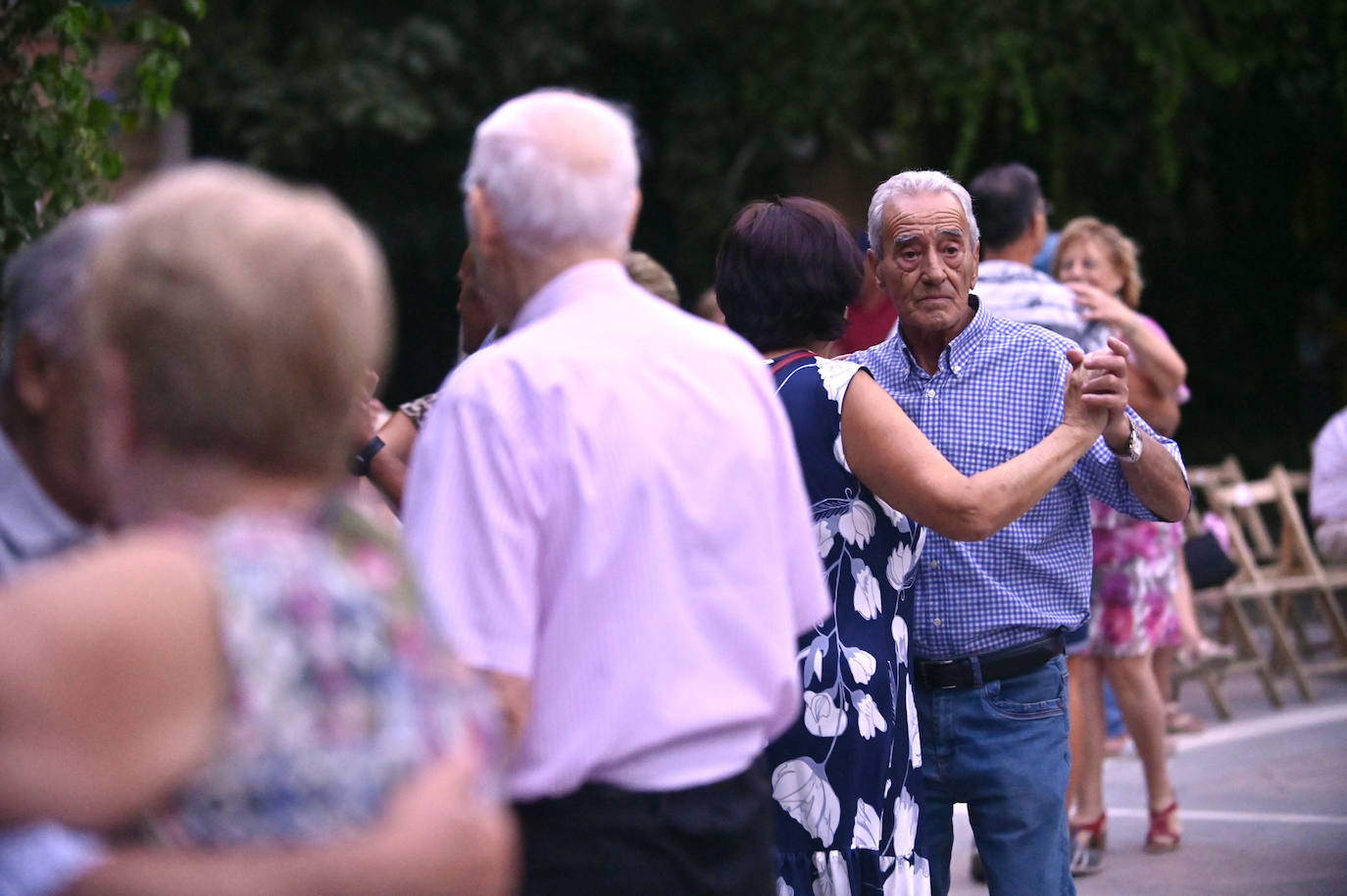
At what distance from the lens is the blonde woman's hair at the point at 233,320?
138cm

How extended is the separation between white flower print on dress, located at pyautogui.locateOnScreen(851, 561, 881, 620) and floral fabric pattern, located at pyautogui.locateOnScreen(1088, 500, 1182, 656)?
298cm

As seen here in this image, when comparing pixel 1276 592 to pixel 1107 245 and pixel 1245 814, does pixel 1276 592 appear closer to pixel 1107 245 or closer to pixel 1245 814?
pixel 1245 814

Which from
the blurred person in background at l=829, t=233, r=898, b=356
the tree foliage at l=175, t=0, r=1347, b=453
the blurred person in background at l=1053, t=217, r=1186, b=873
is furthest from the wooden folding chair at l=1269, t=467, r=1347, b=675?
the blurred person in background at l=829, t=233, r=898, b=356

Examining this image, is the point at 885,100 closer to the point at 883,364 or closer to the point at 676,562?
the point at 883,364

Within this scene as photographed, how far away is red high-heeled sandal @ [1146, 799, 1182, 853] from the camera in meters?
6.01

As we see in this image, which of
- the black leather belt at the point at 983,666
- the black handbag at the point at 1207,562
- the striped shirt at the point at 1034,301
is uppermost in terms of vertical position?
the striped shirt at the point at 1034,301

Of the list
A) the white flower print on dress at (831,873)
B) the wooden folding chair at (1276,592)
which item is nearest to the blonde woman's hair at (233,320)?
the white flower print on dress at (831,873)

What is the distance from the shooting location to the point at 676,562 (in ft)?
6.78

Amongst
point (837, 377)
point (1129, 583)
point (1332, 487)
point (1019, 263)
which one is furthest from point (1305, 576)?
point (837, 377)

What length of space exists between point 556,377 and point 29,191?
89.6 inches

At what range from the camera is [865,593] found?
10.5ft

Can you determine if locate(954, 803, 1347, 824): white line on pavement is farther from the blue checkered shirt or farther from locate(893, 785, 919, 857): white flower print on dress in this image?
locate(893, 785, 919, 857): white flower print on dress

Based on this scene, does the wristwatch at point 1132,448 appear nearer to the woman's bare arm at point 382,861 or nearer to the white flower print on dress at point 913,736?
the white flower print on dress at point 913,736

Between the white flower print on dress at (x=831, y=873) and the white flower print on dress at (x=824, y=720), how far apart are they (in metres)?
0.22
